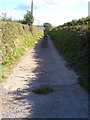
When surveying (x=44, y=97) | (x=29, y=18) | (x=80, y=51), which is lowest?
(x=44, y=97)

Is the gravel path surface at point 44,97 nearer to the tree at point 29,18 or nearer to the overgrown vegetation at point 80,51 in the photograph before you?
the overgrown vegetation at point 80,51

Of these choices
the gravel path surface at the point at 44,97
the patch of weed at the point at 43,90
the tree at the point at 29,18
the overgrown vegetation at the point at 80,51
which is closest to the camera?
the gravel path surface at the point at 44,97

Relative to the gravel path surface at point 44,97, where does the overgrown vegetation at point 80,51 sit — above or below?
above

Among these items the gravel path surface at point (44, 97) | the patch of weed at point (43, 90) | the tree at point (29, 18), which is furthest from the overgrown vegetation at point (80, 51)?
the tree at point (29, 18)

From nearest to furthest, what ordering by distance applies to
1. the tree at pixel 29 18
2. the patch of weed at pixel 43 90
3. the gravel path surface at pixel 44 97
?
the gravel path surface at pixel 44 97 < the patch of weed at pixel 43 90 < the tree at pixel 29 18

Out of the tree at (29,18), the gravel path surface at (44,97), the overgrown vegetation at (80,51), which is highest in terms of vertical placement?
the tree at (29,18)

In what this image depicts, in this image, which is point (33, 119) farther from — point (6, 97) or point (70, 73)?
point (70, 73)

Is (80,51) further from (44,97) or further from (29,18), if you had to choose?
(29,18)

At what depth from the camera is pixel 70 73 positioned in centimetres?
880

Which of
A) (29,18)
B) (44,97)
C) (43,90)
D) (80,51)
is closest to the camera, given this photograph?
(44,97)

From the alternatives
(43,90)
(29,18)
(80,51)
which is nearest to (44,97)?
(43,90)

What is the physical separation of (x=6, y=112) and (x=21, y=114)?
0.41 meters

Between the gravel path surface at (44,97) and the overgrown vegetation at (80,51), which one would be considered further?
the overgrown vegetation at (80,51)

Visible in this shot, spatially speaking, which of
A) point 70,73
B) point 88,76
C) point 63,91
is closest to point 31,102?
point 63,91
